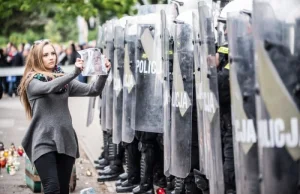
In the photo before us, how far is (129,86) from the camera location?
949 centimetres

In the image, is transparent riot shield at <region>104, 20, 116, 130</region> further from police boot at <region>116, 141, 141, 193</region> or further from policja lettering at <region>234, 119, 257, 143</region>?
policja lettering at <region>234, 119, 257, 143</region>

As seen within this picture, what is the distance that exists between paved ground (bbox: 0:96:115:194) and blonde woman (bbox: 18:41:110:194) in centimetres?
338

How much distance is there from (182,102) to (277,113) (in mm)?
2678

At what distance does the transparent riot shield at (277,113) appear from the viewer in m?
5.02

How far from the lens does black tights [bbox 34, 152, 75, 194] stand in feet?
20.9

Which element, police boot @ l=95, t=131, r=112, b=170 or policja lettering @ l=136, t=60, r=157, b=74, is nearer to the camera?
policja lettering @ l=136, t=60, r=157, b=74

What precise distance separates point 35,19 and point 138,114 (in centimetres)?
4168

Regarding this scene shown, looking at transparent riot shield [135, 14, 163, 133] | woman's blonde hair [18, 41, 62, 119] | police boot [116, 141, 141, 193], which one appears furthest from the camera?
police boot [116, 141, 141, 193]

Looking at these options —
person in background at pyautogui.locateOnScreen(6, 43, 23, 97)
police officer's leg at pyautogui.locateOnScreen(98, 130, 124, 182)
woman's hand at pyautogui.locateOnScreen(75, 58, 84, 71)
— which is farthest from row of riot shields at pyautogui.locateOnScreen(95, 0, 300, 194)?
person in background at pyautogui.locateOnScreen(6, 43, 23, 97)

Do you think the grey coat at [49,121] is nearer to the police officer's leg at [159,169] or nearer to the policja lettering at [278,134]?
the policja lettering at [278,134]

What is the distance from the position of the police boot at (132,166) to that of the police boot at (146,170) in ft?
1.73

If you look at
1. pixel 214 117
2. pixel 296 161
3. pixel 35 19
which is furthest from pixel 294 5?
pixel 35 19

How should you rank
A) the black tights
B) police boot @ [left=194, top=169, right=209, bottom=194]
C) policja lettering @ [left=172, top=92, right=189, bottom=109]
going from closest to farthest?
the black tights → police boot @ [left=194, top=169, right=209, bottom=194] → policja lettering @ [left=172, top=92, right=189, bottom=109]

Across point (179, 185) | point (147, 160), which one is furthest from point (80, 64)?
point (147, 160)
